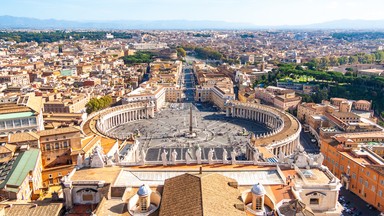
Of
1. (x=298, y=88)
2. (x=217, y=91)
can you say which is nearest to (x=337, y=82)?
(x=298, y=88)

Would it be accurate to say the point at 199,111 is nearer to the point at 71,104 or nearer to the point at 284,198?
the point at 71,104

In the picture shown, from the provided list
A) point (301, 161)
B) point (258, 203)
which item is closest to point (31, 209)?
point (258, 203)

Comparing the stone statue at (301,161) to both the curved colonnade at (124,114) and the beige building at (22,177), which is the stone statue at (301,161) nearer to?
the beige building at (22,177)

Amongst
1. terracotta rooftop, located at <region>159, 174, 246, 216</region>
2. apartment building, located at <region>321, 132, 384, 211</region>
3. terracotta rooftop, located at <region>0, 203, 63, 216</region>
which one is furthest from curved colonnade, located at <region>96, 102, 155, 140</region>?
terracotta rooftop, located at <region>159, 174, 246, 216</region>

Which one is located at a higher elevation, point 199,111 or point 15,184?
point 15,184

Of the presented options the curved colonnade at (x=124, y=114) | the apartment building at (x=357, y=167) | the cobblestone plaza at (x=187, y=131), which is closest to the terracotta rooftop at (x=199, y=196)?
the apartment building at (x=357, y=167)

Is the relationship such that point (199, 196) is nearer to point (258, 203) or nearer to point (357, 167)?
point (258, 203)
